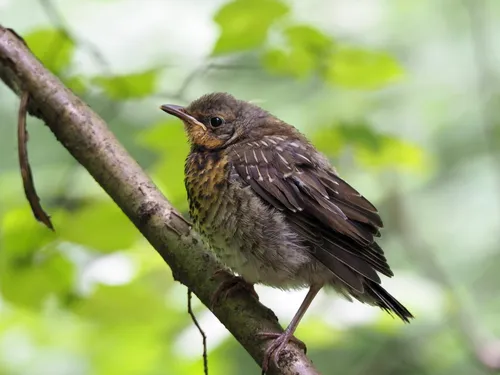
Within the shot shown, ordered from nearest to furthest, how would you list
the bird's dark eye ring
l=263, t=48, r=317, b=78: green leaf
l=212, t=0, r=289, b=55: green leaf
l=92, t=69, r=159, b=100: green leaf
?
l=212, t=0, r=289, b=55: green leaf → l=92, t=69, r=159, b=100: green leaf → l=263, t=48, r=317, b=78: green leaf → the bird's dark eye ring

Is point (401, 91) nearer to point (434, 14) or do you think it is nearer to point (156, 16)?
point (434, 14)

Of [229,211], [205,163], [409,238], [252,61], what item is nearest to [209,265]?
[229,211]

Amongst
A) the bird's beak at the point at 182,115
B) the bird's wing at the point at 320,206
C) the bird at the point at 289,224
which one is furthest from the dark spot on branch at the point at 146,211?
the bird's beak at the point at 182,115

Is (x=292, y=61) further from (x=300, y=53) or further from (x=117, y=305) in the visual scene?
(x=117, y=305)

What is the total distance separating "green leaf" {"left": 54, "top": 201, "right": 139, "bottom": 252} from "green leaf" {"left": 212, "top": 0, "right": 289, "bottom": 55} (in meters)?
0.64

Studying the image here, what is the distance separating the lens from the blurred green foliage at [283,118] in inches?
90.7

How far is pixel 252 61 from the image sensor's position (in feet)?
10.4

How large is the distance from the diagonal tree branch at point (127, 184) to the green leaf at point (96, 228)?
278 millimetres

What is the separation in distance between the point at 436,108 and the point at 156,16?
1.80 m

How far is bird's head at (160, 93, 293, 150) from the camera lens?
8.30 feet

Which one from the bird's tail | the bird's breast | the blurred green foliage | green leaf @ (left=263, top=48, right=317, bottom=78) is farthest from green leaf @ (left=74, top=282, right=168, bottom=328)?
green leaf @ (left=263, top=48, right=317, bottom=78)

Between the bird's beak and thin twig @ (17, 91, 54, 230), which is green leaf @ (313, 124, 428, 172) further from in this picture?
thin twig @ (17, 91, 54, 230)

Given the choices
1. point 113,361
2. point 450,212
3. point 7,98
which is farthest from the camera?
point 450,212

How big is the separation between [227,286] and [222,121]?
2.68 ft
